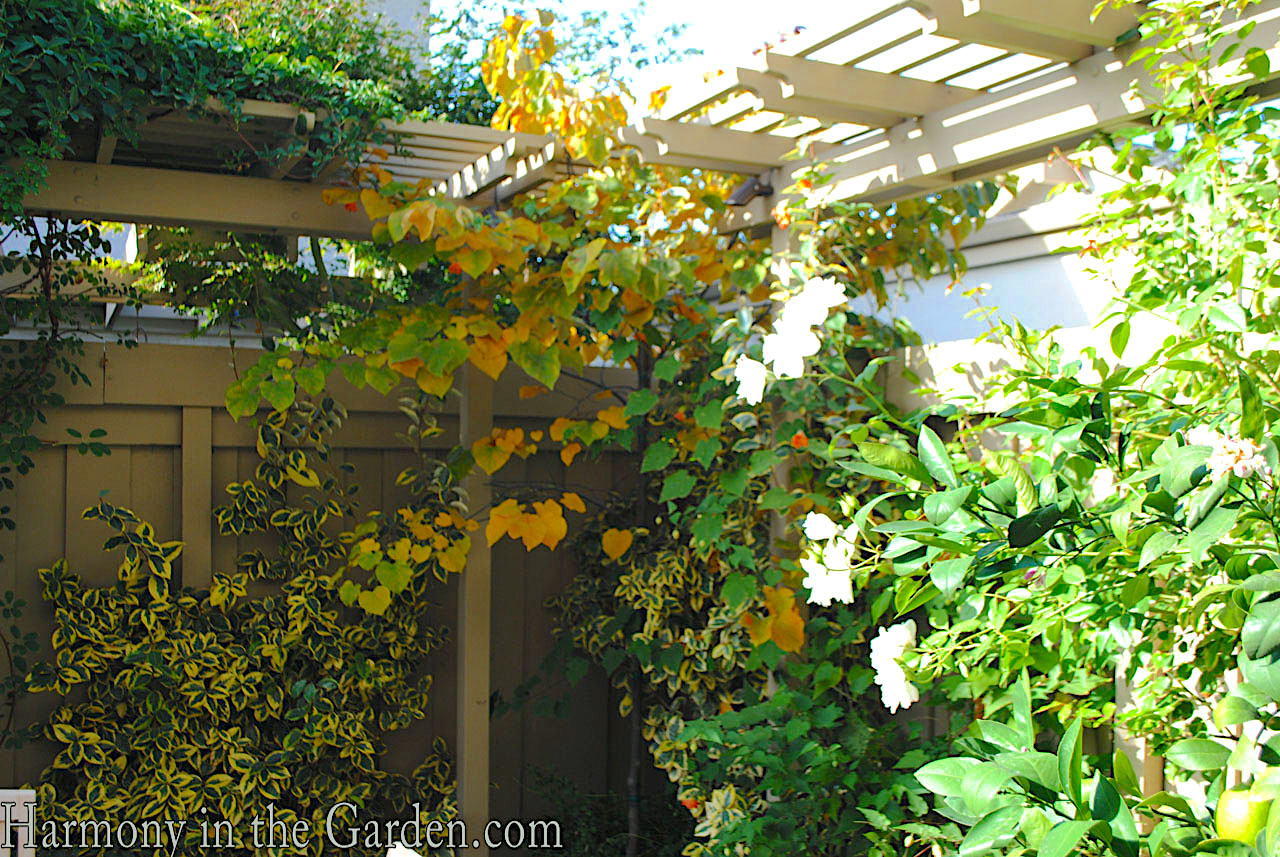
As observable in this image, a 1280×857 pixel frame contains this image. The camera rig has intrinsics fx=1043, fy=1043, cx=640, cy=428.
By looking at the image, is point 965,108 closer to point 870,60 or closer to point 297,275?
point 870,60

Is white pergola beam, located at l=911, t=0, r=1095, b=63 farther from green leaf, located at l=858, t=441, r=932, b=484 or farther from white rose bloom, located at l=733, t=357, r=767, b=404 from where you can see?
green leaf, located at l=858, t=441, r=932, b=484

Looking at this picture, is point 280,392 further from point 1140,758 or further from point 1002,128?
point 1140,758

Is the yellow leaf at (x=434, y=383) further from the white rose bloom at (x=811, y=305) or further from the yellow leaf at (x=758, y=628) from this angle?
the white rose bloom at (x=811, y=305)

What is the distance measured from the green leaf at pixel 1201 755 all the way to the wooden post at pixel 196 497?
7.55 ft

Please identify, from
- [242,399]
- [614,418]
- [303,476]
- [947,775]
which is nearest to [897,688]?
[947,775]

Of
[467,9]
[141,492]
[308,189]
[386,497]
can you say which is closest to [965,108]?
[308,189]

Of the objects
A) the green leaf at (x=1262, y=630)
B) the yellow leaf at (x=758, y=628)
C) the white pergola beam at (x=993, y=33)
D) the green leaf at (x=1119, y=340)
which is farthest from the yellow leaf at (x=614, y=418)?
the green leaf at (x=1262, y=630)

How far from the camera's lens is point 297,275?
114 inches

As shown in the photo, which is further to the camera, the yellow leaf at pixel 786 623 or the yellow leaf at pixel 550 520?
the yellow leaf at pixel 550 520

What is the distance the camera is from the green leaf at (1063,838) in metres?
0.77

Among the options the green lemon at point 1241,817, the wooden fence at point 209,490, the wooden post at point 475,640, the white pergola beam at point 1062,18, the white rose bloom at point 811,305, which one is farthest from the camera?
the wooden post at point 475,640

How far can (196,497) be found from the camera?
262cm

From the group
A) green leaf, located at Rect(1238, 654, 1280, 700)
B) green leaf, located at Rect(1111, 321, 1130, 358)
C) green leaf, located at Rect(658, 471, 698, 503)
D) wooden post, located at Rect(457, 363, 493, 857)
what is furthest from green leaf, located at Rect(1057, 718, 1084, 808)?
wooden post, located at Rect(457, 363, 493, 857)

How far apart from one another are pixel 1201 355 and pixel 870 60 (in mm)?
1034
